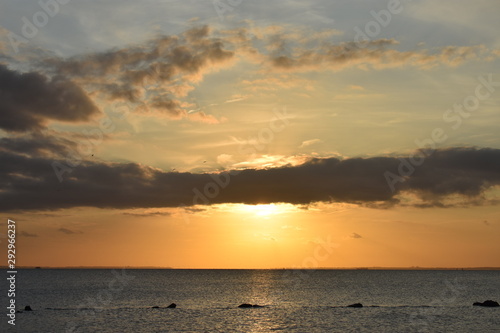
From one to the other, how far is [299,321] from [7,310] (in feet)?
197

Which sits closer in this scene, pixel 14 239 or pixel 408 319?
pixel 14 239

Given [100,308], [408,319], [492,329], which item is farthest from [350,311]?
[100,308]

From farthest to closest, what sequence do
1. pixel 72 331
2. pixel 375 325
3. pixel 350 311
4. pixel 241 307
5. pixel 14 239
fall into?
pixel 241 307 < pixel 350 311 < pixel 375 325 < pixel 72 331 < pixel 14 239

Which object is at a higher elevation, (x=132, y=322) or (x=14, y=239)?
(x=14, y=239)

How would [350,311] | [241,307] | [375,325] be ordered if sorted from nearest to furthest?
[375,325] < [350,311] < [241,307]

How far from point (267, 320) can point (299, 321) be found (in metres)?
5.66

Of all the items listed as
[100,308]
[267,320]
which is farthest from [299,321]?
[100,308]

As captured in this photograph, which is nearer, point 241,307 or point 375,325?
point 375,325

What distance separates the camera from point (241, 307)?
368 feet

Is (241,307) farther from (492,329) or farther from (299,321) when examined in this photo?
(492,329)

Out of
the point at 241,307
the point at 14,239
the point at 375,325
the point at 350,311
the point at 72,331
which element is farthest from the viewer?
the point at 241,307

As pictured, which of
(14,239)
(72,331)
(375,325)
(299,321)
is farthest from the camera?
(299,321)

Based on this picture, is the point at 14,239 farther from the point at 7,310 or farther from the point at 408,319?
the point at 408,319

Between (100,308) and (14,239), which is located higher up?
(14,239)
